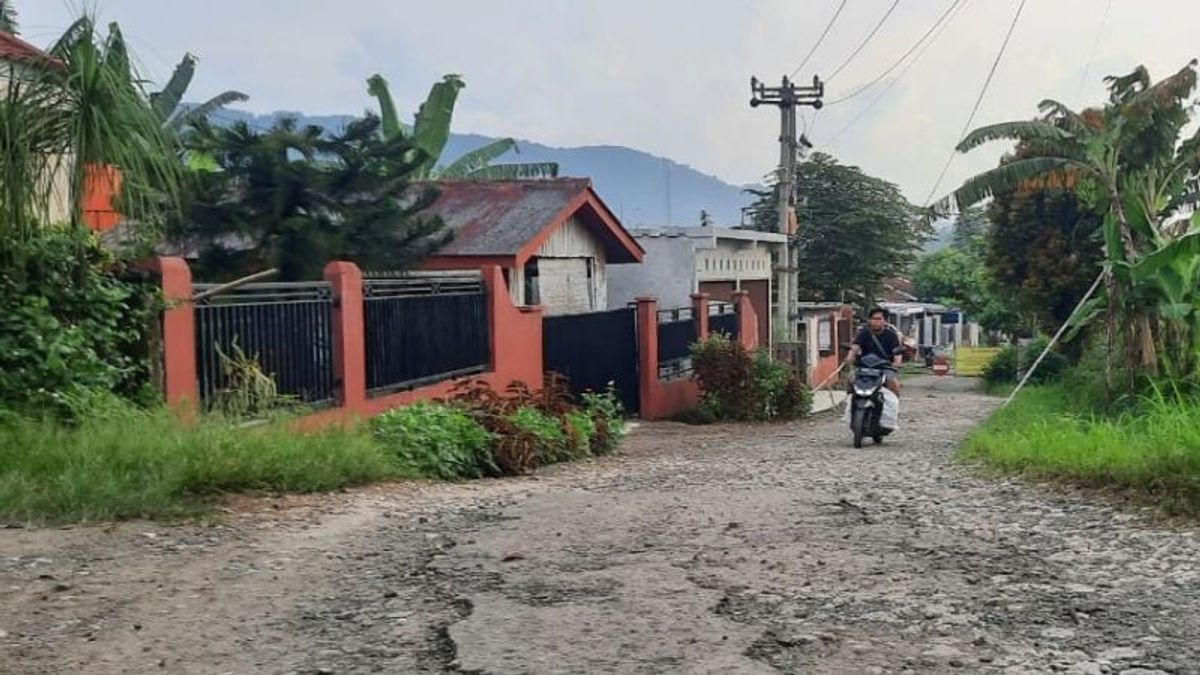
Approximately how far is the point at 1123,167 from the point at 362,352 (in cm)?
1148

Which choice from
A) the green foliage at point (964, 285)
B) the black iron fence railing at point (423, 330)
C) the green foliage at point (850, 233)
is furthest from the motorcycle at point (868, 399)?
the green foliage at point (850, 233)

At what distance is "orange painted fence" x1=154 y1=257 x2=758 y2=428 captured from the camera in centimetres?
929

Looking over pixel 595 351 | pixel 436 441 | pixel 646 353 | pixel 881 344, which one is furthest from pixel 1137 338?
pixel 436 441

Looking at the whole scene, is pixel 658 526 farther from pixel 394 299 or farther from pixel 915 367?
pixel 915 367

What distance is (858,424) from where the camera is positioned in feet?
42.7

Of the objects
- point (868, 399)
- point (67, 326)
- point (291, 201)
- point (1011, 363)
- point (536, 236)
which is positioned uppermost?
point (291, 201)

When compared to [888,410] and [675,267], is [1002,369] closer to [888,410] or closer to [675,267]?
[675,267]

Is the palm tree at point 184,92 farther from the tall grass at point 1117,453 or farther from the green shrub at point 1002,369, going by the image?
the green shrub at point 1002,369

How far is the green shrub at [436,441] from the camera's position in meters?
9.92

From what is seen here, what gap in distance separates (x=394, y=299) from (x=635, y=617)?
8.29m

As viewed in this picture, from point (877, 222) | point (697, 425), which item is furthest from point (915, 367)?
point (697, 425)

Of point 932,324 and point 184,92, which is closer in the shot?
point 184,92

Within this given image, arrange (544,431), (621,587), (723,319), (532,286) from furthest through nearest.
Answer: (723,319) → (532,286) → (544,431) → (621,587)

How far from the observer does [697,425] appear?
18484mm
